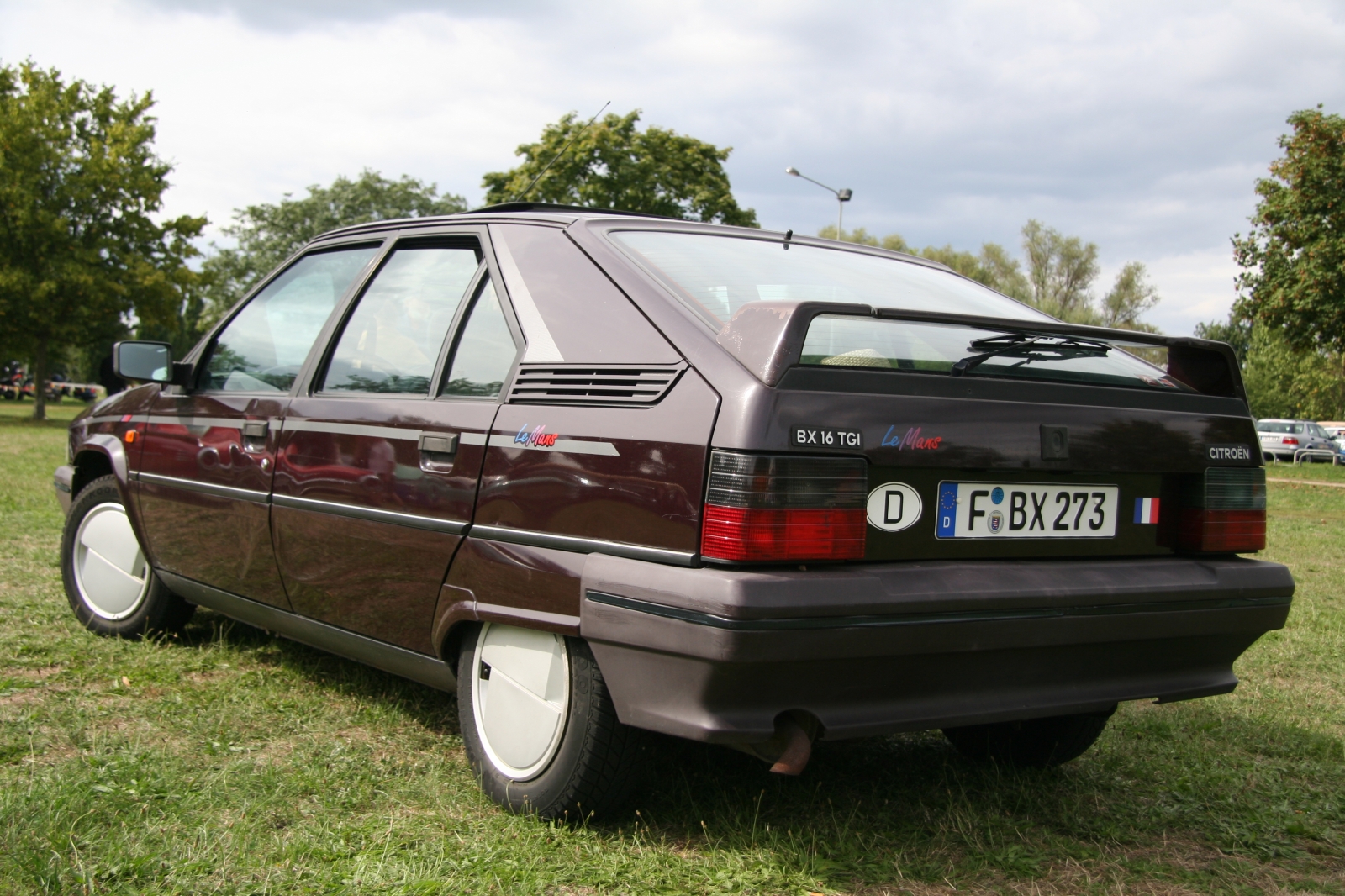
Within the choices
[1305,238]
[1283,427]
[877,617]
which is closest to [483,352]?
[877,617]

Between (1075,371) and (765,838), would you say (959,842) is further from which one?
(1075,371)

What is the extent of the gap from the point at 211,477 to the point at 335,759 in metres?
1.24

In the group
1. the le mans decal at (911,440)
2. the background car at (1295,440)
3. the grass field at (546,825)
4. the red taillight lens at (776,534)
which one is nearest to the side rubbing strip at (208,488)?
the grass field at (546,825)

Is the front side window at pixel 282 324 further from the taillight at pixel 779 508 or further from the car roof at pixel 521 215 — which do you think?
the taillight at pixel 779 508

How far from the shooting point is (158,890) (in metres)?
2.23

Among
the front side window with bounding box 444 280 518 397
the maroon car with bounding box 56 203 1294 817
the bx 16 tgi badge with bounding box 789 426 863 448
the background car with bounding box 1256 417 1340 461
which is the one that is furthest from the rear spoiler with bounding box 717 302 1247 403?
the background car with bounding box 1256 417 1340 461

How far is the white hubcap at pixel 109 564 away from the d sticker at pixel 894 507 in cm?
326

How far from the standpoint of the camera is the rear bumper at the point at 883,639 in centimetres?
215

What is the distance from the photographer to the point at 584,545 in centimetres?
243

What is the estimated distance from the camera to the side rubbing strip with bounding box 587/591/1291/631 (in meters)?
2.12

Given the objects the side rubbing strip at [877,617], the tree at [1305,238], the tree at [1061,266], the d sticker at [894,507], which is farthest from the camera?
the tree at [1061,266]

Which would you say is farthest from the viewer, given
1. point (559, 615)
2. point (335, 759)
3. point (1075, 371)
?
point (335, 759)

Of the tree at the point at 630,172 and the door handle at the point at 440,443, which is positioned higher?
the tree at the point at 630,172

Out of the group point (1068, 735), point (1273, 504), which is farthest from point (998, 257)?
point (1068, 735)
